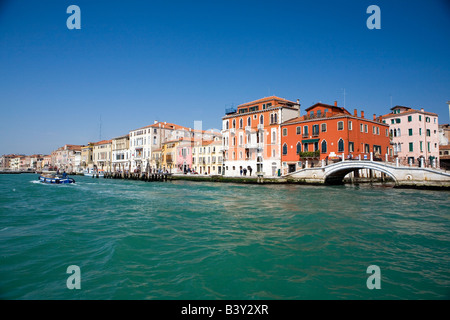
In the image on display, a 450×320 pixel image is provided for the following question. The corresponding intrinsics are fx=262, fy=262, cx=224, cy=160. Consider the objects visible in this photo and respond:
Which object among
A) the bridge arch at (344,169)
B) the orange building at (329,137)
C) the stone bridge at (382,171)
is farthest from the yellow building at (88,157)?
the bridge arch at (344,169)

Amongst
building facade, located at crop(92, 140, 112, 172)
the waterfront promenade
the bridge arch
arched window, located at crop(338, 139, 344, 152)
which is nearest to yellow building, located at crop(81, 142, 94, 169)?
building facade, located at crop(92, 140, 112, 172)

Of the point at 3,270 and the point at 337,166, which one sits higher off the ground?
the point at 337,166

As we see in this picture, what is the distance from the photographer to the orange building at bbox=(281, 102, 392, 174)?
96.0 feet

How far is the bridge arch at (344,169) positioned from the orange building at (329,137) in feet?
4.32

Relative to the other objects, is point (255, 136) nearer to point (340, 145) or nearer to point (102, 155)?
point (340, 145)

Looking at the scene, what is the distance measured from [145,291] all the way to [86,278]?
1.39 metres

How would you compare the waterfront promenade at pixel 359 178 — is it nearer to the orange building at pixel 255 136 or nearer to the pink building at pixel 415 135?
the orange building at pixel 255 136

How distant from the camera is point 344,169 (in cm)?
2773

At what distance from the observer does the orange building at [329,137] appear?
29.2 metres

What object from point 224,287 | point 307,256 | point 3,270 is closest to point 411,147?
point 307,256

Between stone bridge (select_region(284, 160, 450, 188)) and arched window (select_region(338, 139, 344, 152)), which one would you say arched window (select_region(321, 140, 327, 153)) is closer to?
arched window (select_region(338, 139, 344, 152))

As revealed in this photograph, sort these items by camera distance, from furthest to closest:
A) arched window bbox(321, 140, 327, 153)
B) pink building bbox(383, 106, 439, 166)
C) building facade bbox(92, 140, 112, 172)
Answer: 1. building facade bbox(92, 140, 112, 172)
2. pink building bbox(383, 106, 439, 166)
3. arched window bbox(321, 140, 327, 153)

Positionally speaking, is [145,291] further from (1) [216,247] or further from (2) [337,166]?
(2) [337,166]

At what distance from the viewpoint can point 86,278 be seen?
4973mm
